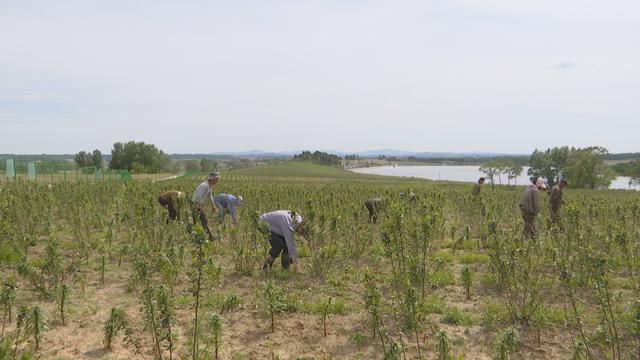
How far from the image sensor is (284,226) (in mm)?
6656

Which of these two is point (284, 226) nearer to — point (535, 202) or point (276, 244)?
point (276, 244)

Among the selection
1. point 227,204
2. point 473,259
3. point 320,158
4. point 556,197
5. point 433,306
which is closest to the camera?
point 433,306

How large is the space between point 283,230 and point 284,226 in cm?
6

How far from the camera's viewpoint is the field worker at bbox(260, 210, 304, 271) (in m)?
6.64

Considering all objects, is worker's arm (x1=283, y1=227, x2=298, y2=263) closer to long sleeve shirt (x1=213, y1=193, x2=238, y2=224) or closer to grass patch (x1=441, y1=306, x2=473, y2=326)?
grass patch (x1=441, y1=306, x2=473, y2=326)

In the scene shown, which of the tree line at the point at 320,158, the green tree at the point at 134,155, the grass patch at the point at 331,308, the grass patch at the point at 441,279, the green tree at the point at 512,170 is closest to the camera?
the grass patch at the point at 331,308

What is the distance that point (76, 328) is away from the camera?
16.4 feet

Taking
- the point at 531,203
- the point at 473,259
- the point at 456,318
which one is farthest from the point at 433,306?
the point at 531,203

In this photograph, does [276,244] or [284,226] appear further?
[276,244]

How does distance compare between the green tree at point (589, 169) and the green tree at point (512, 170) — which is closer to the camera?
the green tree at point (589, 169)

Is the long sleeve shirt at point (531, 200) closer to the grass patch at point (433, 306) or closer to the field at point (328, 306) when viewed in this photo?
the field at point (328, 306)

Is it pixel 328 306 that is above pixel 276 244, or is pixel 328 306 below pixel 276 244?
below

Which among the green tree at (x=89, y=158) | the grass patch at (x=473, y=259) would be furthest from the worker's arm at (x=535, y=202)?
the green tree at (x=89, y=158)

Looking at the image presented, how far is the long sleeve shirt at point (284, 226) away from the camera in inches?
261
